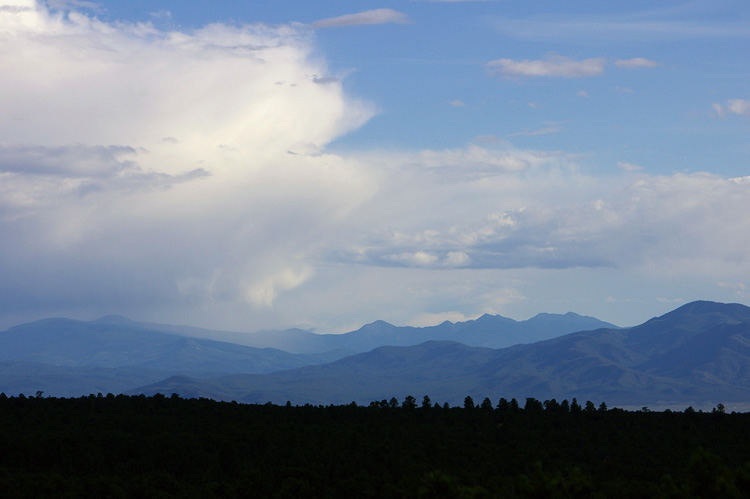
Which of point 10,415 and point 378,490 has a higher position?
point 10,415

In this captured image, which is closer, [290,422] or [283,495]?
[283,495]

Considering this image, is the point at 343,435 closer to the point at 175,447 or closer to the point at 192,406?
the point at 175,447

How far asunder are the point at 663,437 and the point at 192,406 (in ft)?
321

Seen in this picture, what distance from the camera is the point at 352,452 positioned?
135 metres

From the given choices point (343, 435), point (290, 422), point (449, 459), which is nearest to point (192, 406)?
point (290, 422)

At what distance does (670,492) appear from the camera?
70625mm

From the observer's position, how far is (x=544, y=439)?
495 ft

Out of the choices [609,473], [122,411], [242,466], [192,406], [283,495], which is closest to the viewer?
[283,495]

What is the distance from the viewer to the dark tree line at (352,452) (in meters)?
103

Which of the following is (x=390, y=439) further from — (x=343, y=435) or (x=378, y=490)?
(x=378, y=490)

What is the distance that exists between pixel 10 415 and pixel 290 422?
2007 inches

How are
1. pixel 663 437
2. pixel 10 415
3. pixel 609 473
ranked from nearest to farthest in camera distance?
pixel 609 473, pixel 663 437, pixel 10 415

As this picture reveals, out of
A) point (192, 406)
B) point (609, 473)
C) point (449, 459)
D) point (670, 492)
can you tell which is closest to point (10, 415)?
point (192, 406)

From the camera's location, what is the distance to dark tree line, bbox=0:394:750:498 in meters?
103
